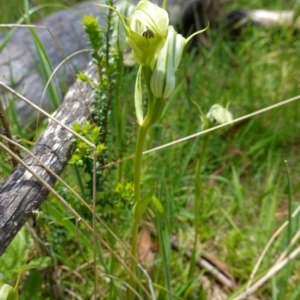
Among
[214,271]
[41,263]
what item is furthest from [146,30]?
[214,271]

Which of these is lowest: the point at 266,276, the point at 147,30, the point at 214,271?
the point at 214,271

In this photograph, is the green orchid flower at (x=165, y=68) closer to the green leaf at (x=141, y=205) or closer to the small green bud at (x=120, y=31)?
the green leaf at (x=141, y=205)

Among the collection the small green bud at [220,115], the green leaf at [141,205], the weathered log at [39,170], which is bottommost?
the small green bud at [220,115]

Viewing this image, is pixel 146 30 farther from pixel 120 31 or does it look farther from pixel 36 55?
pixel 36 55

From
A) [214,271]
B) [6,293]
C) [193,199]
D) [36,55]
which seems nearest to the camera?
[6,293]

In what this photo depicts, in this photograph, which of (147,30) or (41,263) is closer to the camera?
(147,30)

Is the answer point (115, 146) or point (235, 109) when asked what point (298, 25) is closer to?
point (235, 109)

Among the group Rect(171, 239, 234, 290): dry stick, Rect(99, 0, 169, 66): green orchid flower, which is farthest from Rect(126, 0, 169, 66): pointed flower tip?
Rect(171, 239, 234, 290): dry stick

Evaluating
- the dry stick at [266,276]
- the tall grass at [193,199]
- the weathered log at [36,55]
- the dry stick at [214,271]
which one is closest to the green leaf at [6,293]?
the tall grass at [193,199]
